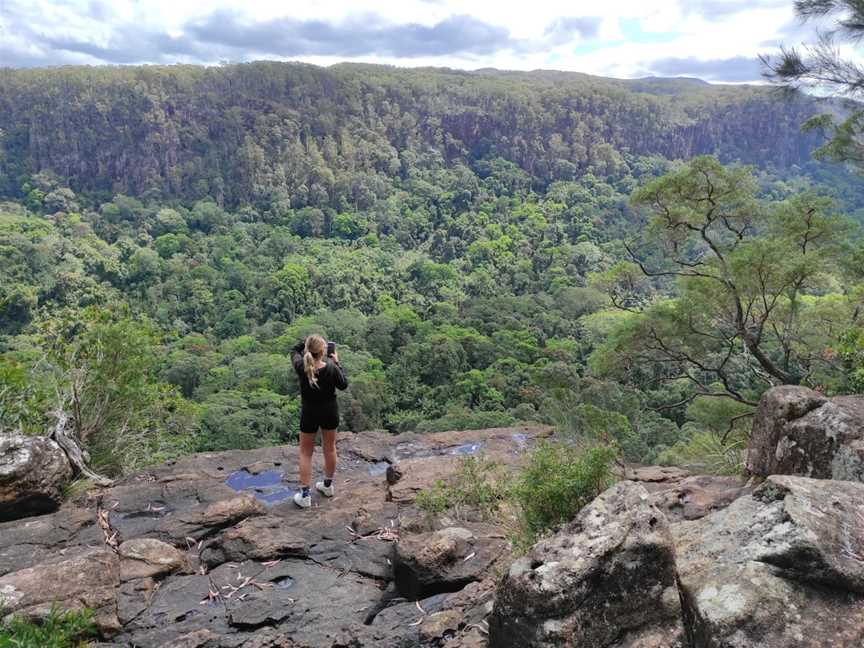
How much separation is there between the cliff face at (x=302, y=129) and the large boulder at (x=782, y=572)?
80.1 m

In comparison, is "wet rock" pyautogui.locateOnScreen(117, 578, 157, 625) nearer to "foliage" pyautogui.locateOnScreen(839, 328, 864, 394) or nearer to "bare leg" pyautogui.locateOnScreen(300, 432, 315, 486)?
"bare leg" pyautogui.locateOnScreen(300, 432, 315, 486)

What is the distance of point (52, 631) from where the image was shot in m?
3.19

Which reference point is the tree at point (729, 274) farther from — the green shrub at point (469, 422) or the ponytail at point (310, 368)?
the green shrub at point (469, 422)

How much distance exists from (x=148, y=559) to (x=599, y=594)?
119 inches

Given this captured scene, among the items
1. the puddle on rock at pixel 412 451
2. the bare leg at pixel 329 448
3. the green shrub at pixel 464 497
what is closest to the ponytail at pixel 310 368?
the bare leg at pixel 329 448

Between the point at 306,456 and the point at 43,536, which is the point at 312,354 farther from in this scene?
→ the point at 43,536

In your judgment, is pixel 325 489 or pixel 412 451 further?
pixel 412 451

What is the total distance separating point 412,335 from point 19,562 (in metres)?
36.9

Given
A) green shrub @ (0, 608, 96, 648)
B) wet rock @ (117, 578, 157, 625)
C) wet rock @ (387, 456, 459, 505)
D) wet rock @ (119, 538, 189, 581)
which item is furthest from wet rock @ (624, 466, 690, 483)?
green shrub @ (0, 608, 96, 648)

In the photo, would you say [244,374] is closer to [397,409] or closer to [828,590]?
[397,409]

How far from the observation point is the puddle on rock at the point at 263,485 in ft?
19.7

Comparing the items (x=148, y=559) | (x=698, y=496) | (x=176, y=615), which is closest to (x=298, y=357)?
(x=148, y=559)

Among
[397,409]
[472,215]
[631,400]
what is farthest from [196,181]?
[631,400]

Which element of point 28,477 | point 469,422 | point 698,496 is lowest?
point 469,422
